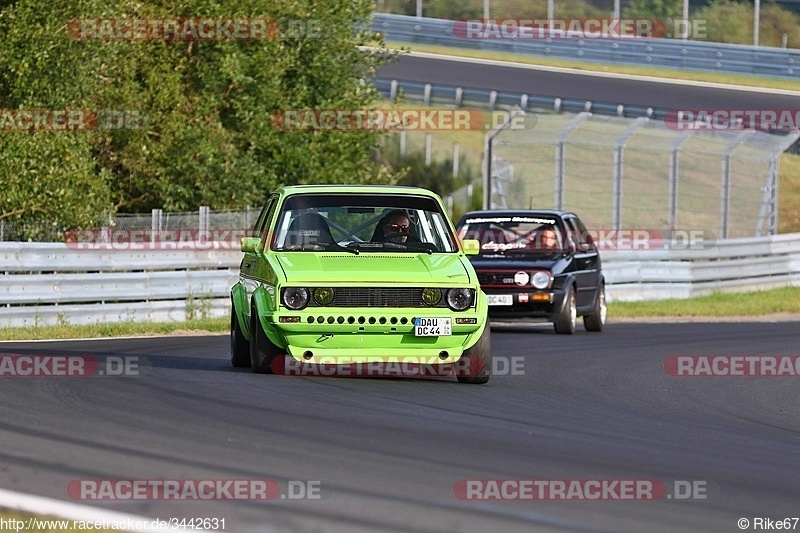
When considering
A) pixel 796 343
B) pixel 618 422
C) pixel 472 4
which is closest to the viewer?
pixel 618 422

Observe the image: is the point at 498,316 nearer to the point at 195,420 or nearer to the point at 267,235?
the point at 267,235

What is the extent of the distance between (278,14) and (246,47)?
2.87 ft

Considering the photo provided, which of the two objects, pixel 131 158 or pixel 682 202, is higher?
pixel 131 158

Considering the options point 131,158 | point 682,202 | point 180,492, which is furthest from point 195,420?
point 682,202

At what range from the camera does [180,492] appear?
6457 mm

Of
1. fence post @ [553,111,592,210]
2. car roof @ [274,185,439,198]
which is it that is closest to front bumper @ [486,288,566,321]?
car roof @ [274,185,439,198]

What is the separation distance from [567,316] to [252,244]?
7085mm

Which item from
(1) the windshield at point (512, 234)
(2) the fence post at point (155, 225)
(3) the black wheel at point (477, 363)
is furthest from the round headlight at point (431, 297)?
(2) the fence post at point (155, 225)

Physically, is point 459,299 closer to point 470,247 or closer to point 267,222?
point 470,247

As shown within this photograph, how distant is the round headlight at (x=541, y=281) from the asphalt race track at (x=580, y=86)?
70.2ft

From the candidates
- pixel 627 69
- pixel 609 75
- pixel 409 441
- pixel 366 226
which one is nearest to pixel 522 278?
pixel 366 226

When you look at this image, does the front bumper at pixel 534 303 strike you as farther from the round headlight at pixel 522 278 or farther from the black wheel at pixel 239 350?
the black wheel at pixel 239 350

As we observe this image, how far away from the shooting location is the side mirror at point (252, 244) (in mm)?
12266

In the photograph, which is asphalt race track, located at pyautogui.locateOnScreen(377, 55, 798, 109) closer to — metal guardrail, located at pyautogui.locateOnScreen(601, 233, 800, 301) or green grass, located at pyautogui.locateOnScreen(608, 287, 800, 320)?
metal guardrail, located at pyautogui.locateOnScreen(601, 233, 800, 301)
